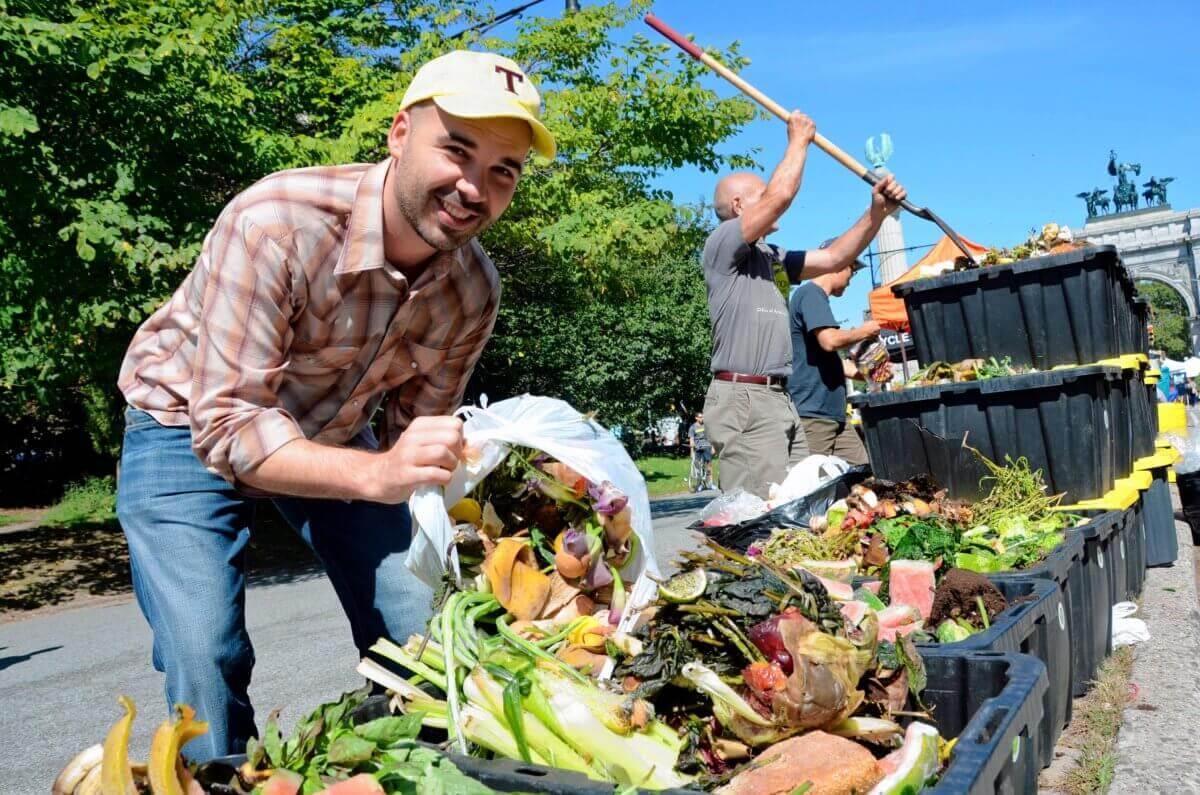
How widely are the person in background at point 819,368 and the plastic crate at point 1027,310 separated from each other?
0.79 meters

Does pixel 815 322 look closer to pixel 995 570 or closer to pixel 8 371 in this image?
pixel 995 570

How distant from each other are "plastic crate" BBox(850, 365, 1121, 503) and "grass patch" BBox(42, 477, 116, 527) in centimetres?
1746

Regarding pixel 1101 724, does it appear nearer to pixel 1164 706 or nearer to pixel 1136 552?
pixel 1164 706

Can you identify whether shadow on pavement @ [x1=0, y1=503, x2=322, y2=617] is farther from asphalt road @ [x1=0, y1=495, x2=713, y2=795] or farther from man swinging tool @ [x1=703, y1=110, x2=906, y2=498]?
man swinging tool @ [x1=703, y1=110, x2=906, y2=498]

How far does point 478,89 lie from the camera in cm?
227

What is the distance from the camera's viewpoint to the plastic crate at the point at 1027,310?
550cm

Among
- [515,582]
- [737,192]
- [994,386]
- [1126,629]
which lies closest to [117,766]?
[515,582]

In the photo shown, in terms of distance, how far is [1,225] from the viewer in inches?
313

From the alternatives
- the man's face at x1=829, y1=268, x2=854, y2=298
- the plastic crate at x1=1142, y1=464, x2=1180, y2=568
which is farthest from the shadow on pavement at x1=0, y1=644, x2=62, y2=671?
the plastic crate at x1=1142, y1=464, x2=1180, y2=568

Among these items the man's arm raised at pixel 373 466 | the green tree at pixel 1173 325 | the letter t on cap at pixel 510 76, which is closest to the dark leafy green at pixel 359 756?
the man's arm raised at pixel 373 466

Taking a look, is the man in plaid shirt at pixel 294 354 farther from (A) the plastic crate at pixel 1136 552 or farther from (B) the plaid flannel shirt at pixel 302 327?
(A) the plastic crate at pixel 1136 552

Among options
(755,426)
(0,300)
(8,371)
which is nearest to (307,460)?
(755,426)

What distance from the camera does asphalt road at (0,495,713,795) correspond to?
5.11 m

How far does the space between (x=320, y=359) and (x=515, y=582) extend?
0.79 m
